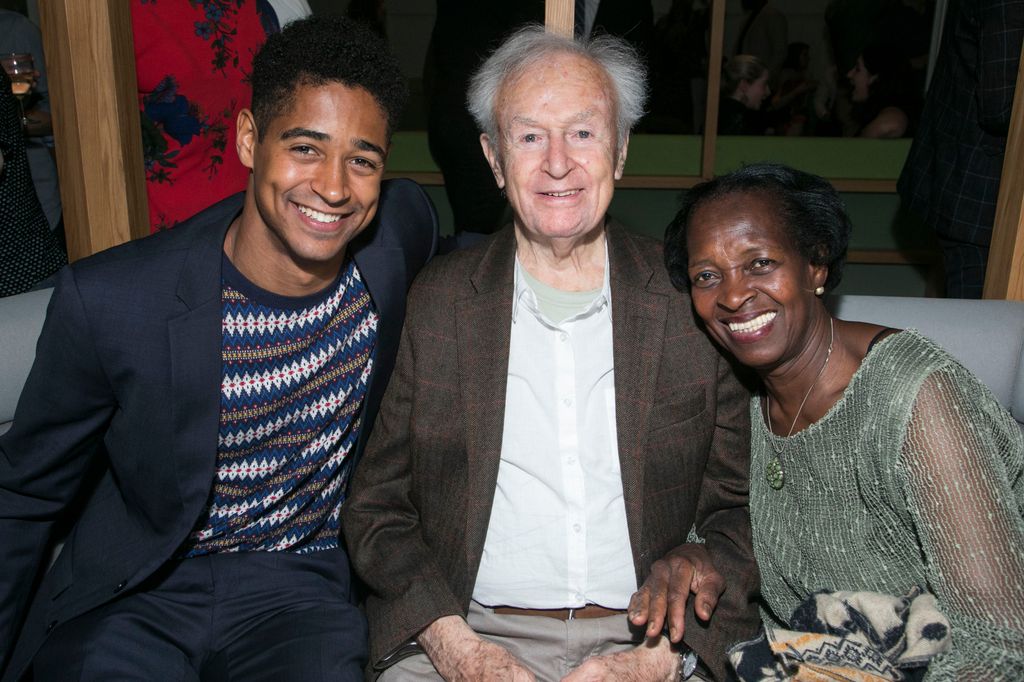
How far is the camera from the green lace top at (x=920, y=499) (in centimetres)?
141

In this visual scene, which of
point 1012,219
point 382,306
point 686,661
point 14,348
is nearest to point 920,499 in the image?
point 686,661

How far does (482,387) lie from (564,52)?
2.37 ft

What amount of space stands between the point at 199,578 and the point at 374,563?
37 centimetres

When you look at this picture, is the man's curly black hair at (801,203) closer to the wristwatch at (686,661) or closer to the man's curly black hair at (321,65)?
the man's curly black hair at (321,65)

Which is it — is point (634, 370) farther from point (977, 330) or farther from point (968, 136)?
point (968, 136)

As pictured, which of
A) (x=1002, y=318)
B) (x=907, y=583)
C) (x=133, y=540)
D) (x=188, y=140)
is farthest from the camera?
(x=188, y=140)

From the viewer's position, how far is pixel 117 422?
1717 millimetres

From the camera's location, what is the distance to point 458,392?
182 centimetres

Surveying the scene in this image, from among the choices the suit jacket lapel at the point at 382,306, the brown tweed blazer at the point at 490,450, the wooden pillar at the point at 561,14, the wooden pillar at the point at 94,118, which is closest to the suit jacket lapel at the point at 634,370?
the brown tweed blazer at the point at 490,450

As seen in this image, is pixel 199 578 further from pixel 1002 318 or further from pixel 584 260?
pixel 1002 318

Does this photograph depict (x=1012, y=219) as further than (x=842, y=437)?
Yes

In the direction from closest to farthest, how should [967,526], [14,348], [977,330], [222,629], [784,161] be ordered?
[967,526], [222,629], [14,348], [977,330], [784,161]

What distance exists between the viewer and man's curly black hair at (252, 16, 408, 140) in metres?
1.69

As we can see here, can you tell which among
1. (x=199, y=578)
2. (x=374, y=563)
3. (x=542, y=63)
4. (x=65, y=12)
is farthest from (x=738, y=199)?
(x=65, y=12)
